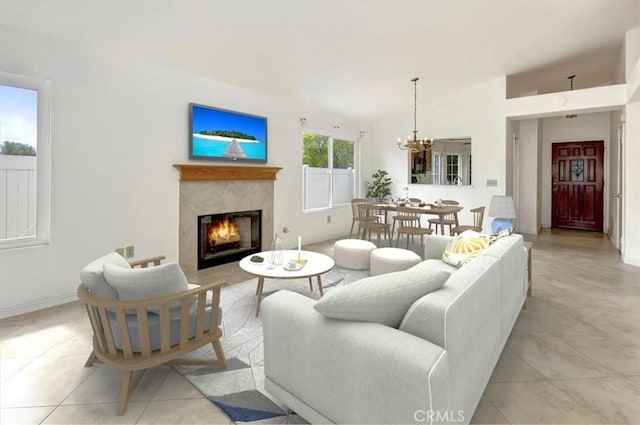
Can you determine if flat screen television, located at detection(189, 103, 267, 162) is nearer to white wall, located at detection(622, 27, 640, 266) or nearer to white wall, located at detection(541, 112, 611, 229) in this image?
white wall, located at detection(622, 27, 640, 266)

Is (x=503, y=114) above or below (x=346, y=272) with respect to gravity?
above

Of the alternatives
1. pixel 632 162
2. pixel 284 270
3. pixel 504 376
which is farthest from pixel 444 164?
pixel 504 376

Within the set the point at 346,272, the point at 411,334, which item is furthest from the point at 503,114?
the point at 411,334

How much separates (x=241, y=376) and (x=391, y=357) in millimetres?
1216

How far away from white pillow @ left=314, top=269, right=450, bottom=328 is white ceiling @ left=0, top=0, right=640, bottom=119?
281cm

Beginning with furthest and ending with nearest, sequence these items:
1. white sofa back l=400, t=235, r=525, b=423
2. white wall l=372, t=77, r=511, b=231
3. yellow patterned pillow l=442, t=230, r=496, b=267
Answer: white wall l=372, t=77, r=511, b=231 → yellow patterned pillow l=442, t=230, r=496, b=267 → white sofa back l=400, t=235, r=525, b=423

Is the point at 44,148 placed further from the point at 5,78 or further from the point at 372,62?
the point at 372,62

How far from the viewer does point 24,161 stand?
3102mm

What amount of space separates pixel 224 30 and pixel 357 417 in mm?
3524

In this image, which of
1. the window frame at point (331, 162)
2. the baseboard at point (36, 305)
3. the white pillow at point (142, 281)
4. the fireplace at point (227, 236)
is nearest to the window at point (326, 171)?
the window frame at point (331, 162)

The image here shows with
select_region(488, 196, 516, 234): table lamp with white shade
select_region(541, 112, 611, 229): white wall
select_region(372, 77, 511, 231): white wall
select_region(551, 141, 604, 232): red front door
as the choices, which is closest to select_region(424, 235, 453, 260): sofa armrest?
select_region(488, 196, 516, 234): table lamp with white shade

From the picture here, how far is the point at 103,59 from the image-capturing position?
3.46 metres

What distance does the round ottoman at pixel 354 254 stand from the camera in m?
4.30

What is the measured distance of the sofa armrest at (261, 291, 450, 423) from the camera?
1125 millimetres
